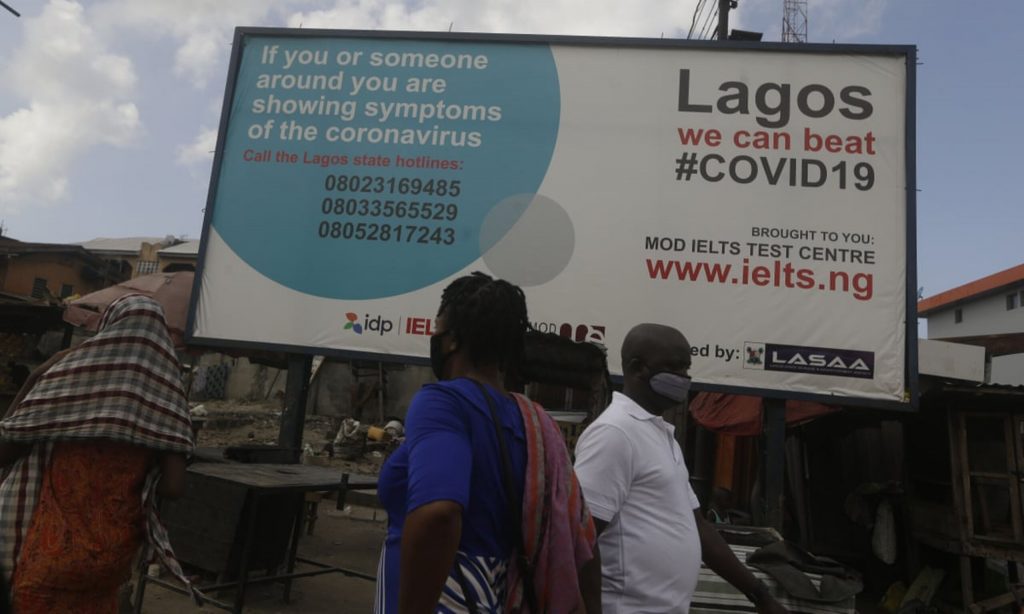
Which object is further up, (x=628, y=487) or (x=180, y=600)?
(x=628, y=487)

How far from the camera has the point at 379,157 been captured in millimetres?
5664

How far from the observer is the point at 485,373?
1.56 meters

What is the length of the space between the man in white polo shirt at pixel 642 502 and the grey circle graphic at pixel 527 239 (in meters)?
3.25

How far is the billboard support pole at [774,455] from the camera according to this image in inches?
194

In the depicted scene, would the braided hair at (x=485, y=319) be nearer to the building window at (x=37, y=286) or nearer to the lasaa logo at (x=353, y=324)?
the lasaa logo at (x=353, y=324)

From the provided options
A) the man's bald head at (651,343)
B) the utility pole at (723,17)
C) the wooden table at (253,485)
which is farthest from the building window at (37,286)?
the man's bald head at (651,343)

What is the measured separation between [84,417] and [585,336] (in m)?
3.61

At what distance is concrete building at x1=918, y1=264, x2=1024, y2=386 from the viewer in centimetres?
1981

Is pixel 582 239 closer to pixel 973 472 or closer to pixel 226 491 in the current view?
pixel 226 491

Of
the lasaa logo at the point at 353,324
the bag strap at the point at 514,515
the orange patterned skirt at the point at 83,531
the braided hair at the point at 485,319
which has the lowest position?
the orange patterned skirt at the point at 83,531

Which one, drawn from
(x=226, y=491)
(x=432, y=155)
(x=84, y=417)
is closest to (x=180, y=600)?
(x=226, y=491)

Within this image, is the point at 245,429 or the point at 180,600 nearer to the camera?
the point at 180,600

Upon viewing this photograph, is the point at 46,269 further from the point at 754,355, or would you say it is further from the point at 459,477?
the point at 459,477

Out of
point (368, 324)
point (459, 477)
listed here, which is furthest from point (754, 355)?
point (459, 477)
